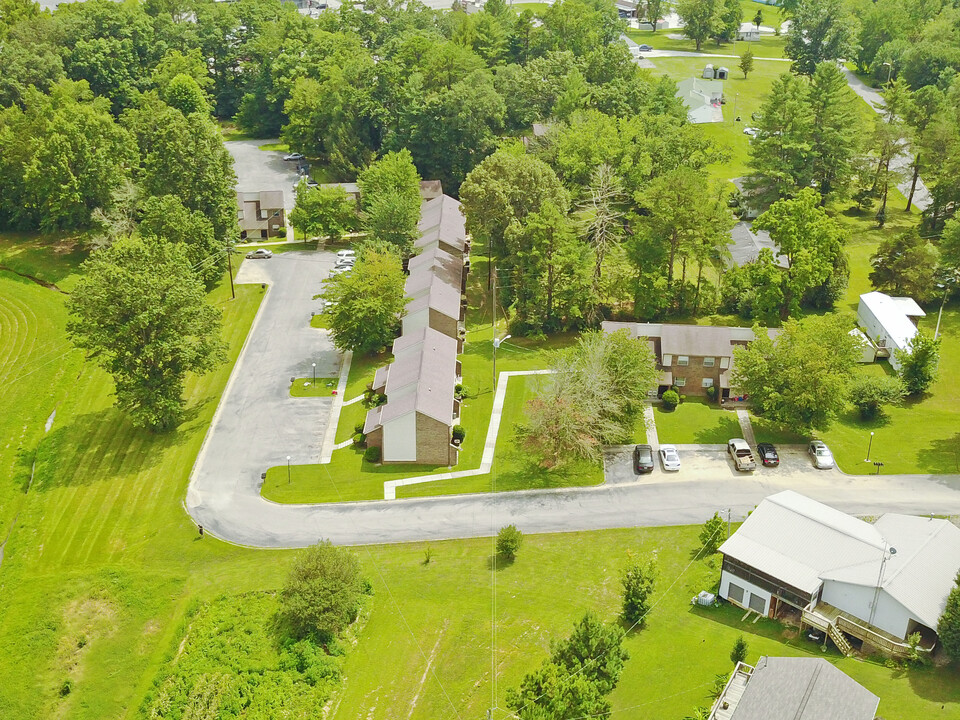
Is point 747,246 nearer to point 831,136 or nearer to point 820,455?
point 831,136

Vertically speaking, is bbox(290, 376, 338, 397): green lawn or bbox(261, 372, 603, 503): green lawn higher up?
bbox(290, 376, 338, 397): green lawn

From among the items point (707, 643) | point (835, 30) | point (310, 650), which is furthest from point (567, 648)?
point (835, 30)

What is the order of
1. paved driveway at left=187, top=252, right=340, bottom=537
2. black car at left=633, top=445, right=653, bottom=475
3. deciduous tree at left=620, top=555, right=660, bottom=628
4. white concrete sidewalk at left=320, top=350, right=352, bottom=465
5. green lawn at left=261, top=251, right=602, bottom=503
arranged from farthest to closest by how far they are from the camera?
white concrete sidewalk at left=320, top=350, right=352, bottom=465, paved driveway at left=187, top=252, right=340, bottom=537, black car at left=633, top=445, right=653, bottom=475, green lawn at left=261, top=251, right=602, bottom=503, deciduous tree at left=620, top=555, right=660, bottom=628

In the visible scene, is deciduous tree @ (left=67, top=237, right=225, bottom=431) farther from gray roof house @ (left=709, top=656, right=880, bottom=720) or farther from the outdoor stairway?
the outdoor stairway

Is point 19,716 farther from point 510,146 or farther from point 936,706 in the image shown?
point 510,146

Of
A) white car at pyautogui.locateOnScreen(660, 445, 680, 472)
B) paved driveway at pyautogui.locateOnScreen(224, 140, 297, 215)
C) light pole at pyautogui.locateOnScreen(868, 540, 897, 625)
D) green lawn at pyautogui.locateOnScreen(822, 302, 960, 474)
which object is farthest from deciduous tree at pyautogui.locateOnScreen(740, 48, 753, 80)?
light pole at pyautogui.locateOnScreen(868, 540, 897, 625)

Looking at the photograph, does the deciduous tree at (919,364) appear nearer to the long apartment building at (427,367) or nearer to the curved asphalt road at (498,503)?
the curved asphalt road at (498,503)
